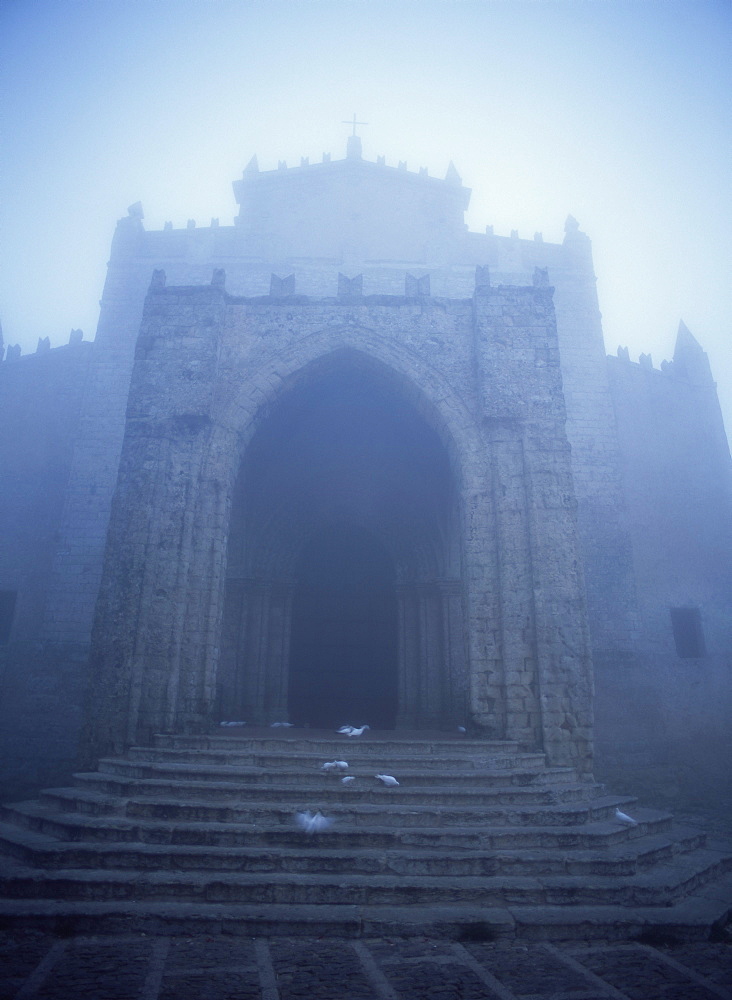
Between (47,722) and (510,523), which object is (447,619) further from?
(47,722)

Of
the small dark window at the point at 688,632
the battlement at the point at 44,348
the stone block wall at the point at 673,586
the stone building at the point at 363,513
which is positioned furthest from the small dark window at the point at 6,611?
the small dark window at the point at 688,632

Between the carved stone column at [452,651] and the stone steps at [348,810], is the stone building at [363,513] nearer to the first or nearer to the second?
the carved stone column at [452,651]

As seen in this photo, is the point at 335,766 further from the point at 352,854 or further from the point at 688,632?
the point at 688,632

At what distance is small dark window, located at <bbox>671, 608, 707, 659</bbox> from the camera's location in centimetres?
1432

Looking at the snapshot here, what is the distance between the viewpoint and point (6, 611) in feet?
46.3

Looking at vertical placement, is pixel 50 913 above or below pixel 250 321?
below

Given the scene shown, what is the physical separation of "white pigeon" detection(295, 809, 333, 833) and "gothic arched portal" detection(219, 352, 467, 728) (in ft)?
16.3

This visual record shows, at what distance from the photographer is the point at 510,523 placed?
799 centimetres

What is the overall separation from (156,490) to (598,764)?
10372 mm

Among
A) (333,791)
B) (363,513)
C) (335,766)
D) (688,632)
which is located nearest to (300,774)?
(335,766)

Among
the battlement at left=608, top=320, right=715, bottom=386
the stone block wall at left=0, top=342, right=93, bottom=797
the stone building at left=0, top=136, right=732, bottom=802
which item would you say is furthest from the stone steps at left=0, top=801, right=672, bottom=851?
the battlement at left=608, top=320, right=715, bottom=386

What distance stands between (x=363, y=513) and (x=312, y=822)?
7.29m

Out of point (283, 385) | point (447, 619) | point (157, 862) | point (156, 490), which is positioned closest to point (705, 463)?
point (447, 619)

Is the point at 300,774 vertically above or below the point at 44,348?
below
